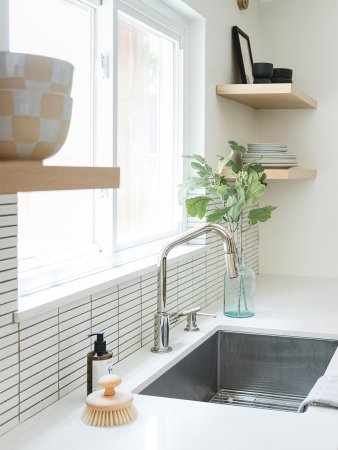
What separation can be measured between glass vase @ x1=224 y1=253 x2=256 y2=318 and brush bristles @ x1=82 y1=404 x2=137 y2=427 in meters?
1.04

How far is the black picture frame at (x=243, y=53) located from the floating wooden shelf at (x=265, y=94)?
0.11 meters

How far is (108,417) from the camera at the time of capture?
139 cm

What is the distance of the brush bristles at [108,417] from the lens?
4.55ft

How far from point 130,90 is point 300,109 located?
52.6 inches

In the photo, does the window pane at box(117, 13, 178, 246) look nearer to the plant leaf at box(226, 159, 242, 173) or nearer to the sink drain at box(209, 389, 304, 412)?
the plant leaf at box(226, 159, 242, 173)

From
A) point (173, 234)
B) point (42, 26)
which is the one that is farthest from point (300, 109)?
point (42, 26)

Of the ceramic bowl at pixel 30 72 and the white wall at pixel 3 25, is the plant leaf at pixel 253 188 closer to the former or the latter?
the white wall at pixel 3 25

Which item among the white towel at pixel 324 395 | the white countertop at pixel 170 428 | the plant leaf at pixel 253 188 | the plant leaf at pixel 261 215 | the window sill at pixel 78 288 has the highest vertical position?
the plant leaf at pixel 253 188

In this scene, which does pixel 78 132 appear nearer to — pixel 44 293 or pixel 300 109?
pixel 44 293

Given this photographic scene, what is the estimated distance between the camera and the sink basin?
2.15 m

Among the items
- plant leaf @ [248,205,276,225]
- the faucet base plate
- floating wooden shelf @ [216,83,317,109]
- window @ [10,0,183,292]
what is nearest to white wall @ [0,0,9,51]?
window @ [10,0,183,292]

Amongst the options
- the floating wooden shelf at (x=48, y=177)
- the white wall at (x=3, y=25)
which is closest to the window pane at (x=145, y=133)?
the white wall at (x=3, y=25)

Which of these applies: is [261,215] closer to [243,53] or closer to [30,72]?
[243,53]

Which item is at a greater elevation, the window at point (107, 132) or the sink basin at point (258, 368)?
the window at point (107, 132)
